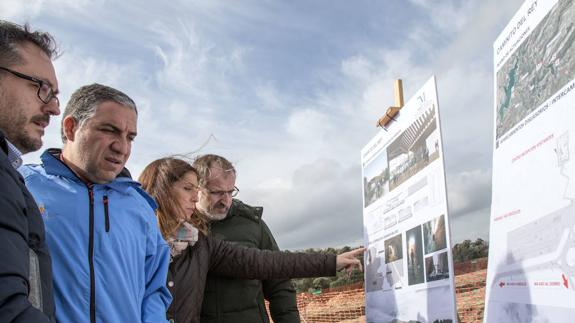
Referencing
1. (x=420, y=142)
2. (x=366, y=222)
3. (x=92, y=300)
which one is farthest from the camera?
(x=366, y=222)

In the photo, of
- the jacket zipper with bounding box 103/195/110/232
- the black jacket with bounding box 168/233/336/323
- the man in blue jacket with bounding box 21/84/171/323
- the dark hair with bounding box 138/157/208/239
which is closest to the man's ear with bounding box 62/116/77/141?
the man in blue jacket with bounding box 21/84/171/323

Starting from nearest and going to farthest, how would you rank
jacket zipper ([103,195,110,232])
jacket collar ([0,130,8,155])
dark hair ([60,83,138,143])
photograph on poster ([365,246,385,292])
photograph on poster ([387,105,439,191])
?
jacket collar ([0,130,8,155]), jacket zipper ([103,195,110,232]), dark hair ([60,83,138,143]), photograph on poster ([387,105,439,191]), photograph on poster ([365,246,385,292])

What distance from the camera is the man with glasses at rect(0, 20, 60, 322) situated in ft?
3.03

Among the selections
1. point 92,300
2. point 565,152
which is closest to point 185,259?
point 92,300

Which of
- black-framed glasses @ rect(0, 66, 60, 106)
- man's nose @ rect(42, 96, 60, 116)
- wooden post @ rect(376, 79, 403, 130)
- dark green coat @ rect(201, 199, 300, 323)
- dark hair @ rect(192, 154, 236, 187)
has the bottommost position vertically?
dark green coat @ rect(201, 199, 300, 323)

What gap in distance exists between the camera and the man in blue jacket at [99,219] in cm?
178

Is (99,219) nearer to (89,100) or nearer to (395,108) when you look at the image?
(89,100)

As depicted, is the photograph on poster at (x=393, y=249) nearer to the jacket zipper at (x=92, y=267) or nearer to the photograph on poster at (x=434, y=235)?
the photograph on poster at (x=434, y=235)

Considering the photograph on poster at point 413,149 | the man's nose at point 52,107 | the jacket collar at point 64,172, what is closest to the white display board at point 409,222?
the photograph on poster at point 413,149

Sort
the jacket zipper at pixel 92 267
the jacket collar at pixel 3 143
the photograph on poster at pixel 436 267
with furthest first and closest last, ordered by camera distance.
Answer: the photograph on poster at pixel 436 267 → the jacket zipper at pixel 92 267 → the jacket collar at pixel 3 143

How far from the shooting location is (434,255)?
2338 millimetres

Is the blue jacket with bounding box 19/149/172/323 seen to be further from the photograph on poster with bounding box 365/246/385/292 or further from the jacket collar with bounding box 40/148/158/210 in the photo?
the photograph on poster with bounding box 365/246/385/292

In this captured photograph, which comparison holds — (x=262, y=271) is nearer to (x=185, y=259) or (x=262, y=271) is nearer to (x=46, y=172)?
(x=185, y=259)

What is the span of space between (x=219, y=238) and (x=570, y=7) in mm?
2249
